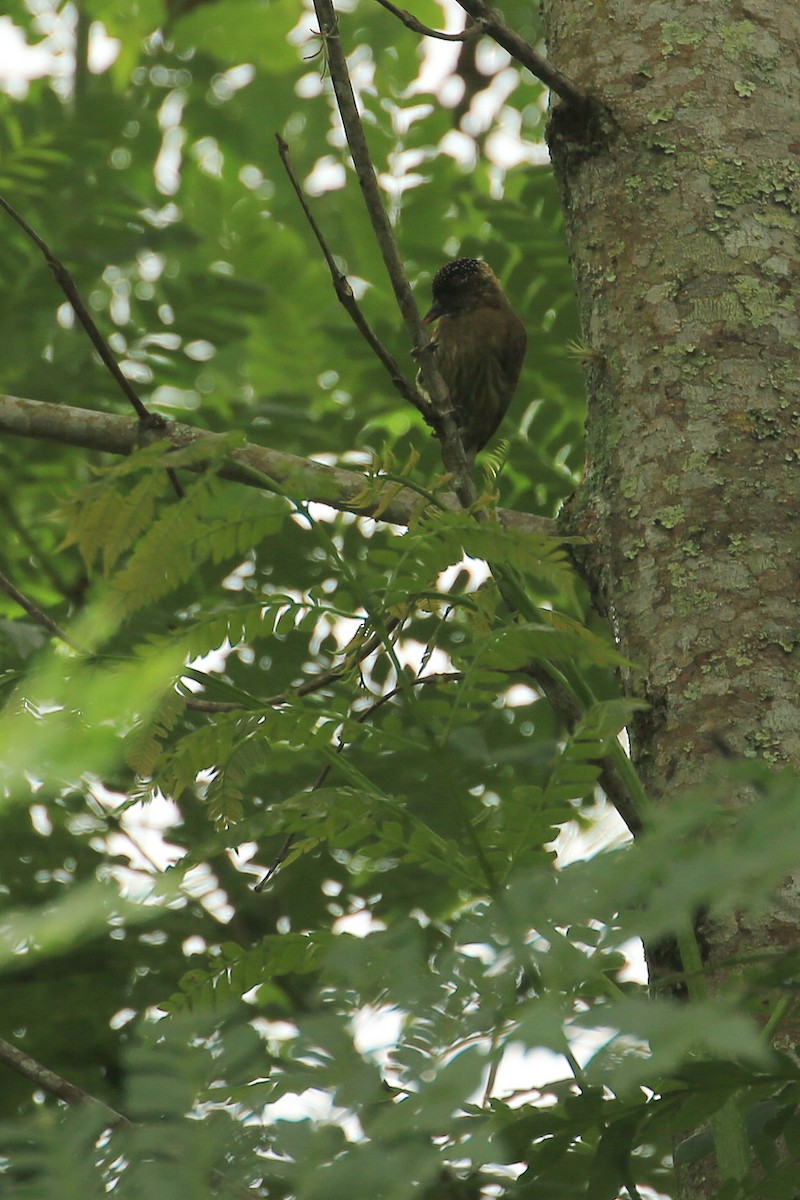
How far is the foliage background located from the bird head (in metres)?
0.08

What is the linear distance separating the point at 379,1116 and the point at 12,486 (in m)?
3.71

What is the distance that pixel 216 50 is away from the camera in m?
6.57

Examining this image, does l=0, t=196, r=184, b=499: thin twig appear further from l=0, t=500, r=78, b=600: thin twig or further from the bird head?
→ the bird head

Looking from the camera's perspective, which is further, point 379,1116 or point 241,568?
point 241,568

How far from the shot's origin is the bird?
4586mm

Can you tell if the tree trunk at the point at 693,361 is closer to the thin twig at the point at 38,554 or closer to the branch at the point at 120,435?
the branch at the point at 120,435

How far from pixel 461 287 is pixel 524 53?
7.55ft

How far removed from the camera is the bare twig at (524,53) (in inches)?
100

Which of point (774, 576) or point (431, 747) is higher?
point (774, 576)

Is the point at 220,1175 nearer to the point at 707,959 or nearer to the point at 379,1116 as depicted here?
the point at 379,1116

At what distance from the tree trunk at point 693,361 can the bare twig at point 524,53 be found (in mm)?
57

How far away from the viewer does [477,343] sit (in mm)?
4887

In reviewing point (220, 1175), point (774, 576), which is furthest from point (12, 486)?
point (220, 1175)

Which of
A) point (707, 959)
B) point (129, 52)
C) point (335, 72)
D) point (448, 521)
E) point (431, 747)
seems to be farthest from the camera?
point (129, 52)
